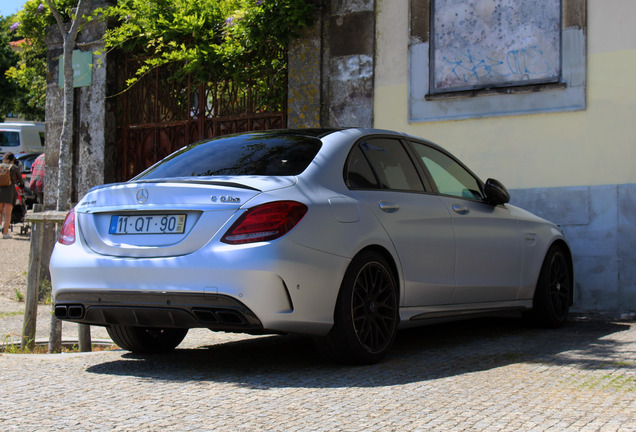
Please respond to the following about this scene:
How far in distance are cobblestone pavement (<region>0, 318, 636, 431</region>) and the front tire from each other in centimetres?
12

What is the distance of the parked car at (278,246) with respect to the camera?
15.5ft

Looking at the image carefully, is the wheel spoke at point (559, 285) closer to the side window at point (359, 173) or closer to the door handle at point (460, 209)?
the door handle at point (460, 209)

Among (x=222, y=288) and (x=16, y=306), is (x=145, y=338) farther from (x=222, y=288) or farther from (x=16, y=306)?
(x=16, y=306)

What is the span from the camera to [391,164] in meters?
6.02

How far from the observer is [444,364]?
18.0 ft

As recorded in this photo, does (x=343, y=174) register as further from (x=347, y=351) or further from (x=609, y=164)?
(x=609, y=164)

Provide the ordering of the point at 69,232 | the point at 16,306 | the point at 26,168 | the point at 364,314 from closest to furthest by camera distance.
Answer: the point at 364,314, the point at 69,232, the point at 16,306, the point at 26,168

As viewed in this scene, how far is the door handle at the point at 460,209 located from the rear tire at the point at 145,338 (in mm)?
2166

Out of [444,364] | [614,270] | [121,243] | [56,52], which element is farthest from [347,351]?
[56,52]

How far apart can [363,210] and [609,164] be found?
181 inches

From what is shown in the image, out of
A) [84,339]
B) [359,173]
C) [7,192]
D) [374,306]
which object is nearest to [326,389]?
[374,306]

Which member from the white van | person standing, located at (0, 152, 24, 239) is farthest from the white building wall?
the white van

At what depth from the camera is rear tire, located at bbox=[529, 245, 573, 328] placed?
7.40 meters

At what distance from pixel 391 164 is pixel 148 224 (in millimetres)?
1884
